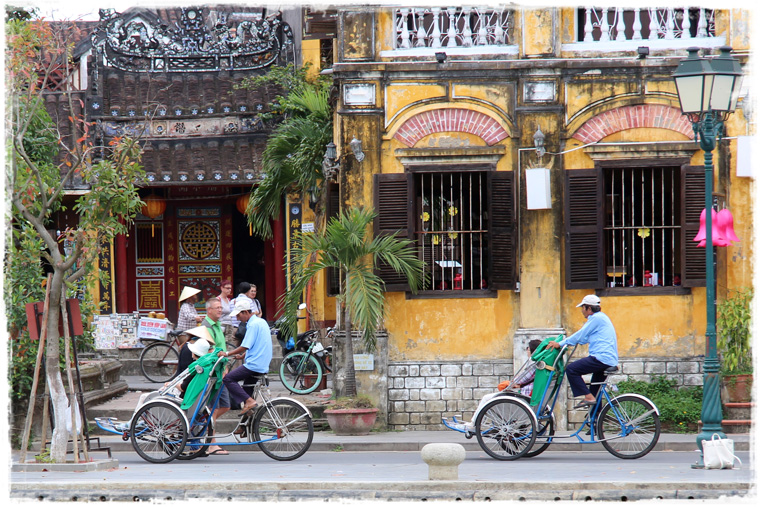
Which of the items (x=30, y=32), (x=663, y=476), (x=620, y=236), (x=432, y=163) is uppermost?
(x=30, y=32)

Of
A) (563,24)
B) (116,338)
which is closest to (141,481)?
(563,24)

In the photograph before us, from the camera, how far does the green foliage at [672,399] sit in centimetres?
1357

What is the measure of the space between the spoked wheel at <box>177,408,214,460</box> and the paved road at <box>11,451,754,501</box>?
0.39 feet

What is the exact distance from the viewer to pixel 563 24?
14.1 metres

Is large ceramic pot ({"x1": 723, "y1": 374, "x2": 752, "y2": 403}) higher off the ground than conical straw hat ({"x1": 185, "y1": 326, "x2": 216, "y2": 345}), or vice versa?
conical straw hat ({"x1": 185, "y1": 326, "x2": 216, "y2": 345})

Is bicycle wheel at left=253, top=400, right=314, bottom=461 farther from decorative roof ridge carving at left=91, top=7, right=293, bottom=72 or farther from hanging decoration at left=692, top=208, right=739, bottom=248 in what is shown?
decorative roof ridge carving at left=91, top=7, right=293, bottom=72

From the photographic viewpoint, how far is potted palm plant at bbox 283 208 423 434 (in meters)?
13.6

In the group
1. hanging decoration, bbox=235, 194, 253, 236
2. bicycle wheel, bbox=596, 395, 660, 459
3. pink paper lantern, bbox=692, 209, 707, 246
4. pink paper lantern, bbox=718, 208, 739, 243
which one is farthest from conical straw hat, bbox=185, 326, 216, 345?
hanging decoration, bbox=235, 194, 253, 236

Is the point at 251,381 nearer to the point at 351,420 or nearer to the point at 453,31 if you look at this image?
the point at 351,420

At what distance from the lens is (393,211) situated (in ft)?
46.5

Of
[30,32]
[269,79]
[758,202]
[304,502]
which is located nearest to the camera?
[304,502]

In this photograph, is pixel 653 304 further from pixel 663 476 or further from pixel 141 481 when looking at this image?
pixel 141 481

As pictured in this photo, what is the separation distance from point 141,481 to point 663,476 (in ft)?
16.6

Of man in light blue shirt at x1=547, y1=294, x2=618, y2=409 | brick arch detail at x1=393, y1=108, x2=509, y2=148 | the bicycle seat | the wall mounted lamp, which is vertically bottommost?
the bicycle seat
